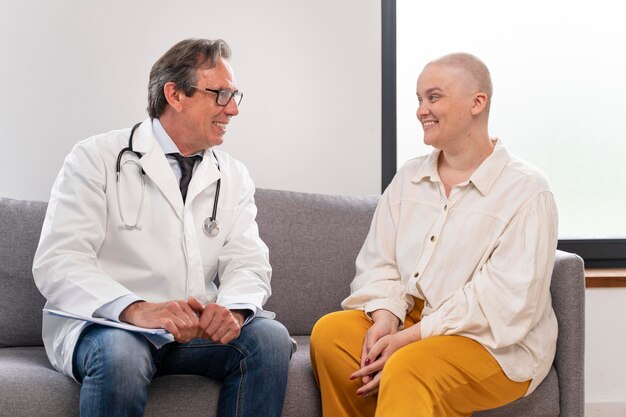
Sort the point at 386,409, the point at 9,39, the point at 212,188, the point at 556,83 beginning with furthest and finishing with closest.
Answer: the point at 556,83
the point at 9,39
the point at 212,188
the point at 386,409

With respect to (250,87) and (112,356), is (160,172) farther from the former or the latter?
(250,87)

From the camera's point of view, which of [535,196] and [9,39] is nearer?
[535,196]

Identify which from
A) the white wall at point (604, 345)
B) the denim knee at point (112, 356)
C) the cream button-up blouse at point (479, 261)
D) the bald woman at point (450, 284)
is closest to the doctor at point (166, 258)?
the denim knee at point (112, 356)

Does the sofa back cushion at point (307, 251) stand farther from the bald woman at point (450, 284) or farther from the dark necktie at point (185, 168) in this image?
the dark necktie at point (185, 168)

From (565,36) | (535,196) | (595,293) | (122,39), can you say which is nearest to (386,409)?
(535,196)

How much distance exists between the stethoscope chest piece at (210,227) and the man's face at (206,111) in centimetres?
25

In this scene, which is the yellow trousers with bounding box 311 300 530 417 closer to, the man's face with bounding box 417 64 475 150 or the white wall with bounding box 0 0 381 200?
the man's face with bounding box 417 64 475 150

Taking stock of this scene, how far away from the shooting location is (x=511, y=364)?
2262mm

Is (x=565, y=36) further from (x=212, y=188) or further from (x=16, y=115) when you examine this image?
(x=16, y=115)

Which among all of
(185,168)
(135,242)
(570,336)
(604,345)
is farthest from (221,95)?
(604,345)

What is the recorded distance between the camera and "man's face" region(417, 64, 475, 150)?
2.45 meters

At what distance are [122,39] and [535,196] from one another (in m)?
1.68

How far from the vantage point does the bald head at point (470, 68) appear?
2.47 m

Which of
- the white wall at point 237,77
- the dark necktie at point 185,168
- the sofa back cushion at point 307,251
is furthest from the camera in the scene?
the white wall at point 237,77
